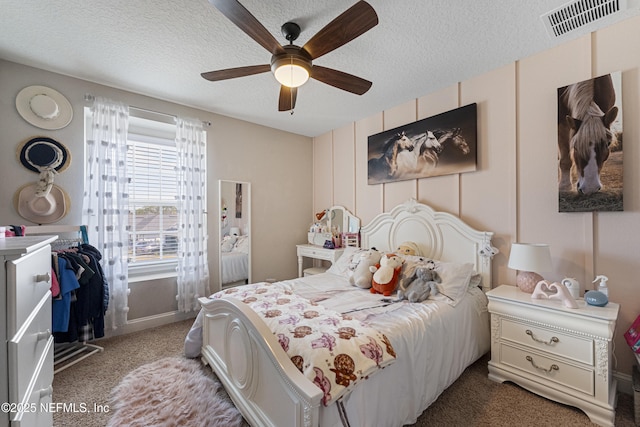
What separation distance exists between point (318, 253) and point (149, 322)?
2179 millimetres

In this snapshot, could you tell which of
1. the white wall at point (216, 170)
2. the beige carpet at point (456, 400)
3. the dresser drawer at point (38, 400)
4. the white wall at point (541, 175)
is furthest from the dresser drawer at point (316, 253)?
the dresser drawer at point (38, 400)

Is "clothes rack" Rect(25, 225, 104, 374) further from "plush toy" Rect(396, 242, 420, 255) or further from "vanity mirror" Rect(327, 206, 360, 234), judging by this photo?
"plush toy" Rect(396, 242, 420, 255)

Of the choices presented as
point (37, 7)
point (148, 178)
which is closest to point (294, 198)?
point (148, 178)

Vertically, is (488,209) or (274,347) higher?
(488,209)

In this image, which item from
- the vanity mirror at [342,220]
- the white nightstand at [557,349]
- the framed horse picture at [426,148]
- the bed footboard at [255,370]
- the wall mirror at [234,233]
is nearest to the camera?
the bed footboard at [255,370]

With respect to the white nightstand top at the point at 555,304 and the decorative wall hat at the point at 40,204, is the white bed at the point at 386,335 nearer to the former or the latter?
the white nightstand top at the point at 555,304

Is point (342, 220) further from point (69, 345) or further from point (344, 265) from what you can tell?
point (69, 345)

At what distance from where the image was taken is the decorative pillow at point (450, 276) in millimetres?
2111

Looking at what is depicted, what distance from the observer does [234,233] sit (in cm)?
355

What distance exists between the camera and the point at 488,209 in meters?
2.47

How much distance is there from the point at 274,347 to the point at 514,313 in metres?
1.80

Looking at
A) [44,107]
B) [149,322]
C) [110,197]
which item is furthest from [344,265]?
[44,107]

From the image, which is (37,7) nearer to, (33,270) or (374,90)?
(33,270)

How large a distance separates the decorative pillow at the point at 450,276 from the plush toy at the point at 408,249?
297 millimetres
